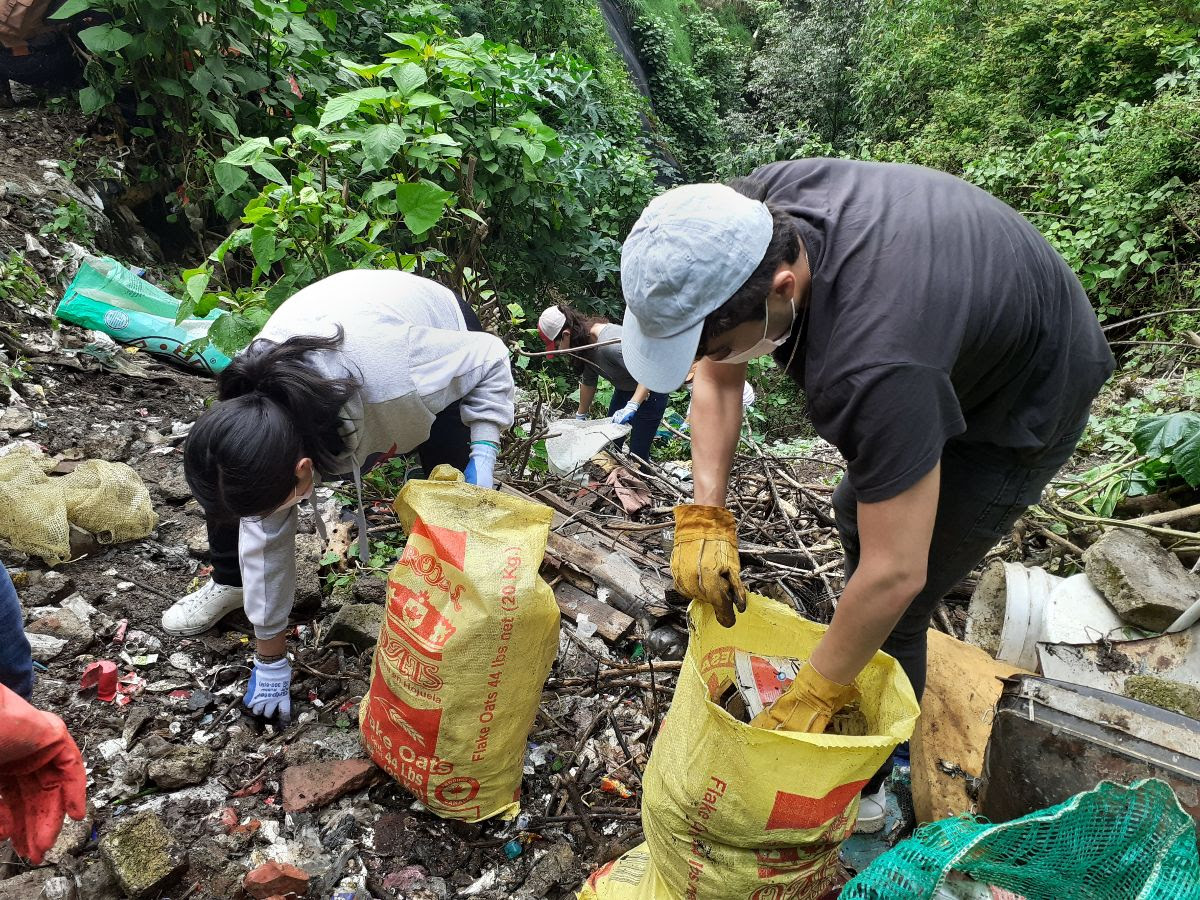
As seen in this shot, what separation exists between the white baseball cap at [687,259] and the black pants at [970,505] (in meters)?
0.55

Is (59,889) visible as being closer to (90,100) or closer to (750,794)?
(750,794)

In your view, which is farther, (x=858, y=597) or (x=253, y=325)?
(x=253, y=325)

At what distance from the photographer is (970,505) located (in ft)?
5.08

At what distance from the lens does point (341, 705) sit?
2.08 meters

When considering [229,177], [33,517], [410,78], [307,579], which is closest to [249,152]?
[229,177]

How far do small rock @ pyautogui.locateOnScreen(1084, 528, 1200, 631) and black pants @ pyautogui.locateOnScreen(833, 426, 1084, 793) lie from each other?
89cm

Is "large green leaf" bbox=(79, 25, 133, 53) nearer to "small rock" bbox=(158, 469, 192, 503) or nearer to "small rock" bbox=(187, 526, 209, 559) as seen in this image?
"small rock" bbox=(158, 469, 192, 503)

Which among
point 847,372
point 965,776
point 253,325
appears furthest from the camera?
point 253,325

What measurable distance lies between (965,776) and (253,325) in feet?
8.22

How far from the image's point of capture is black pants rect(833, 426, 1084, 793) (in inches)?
59.1

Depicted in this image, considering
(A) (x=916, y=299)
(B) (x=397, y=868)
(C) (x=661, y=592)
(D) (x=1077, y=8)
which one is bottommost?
(B) (x=397, y=868)

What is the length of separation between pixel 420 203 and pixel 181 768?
1.85 metres

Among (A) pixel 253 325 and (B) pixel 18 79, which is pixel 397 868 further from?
(B) pixel 18 79

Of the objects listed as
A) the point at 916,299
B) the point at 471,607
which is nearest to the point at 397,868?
the point at 471,607
